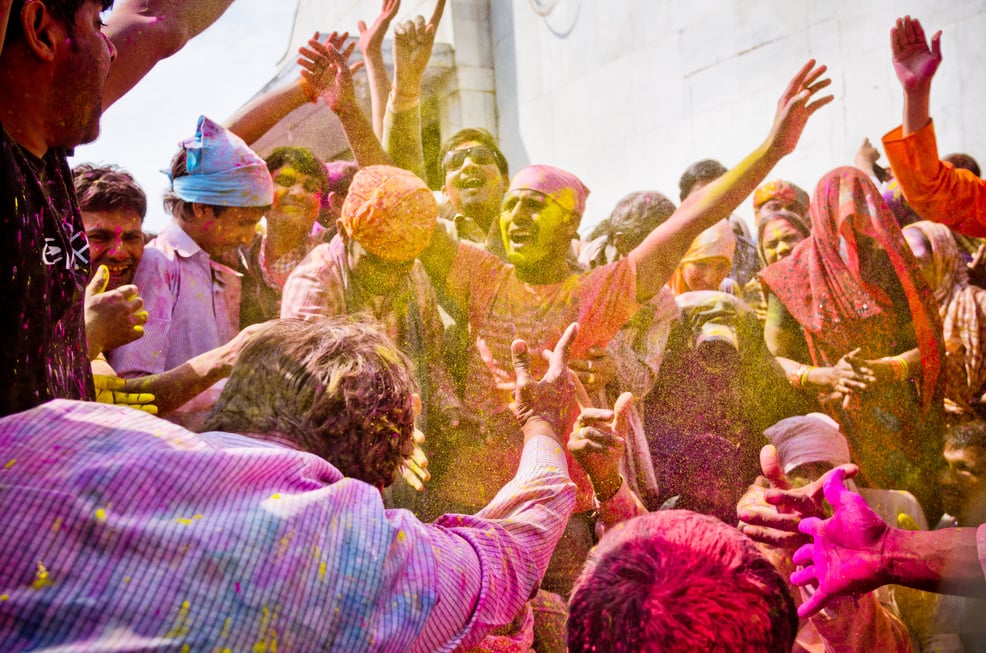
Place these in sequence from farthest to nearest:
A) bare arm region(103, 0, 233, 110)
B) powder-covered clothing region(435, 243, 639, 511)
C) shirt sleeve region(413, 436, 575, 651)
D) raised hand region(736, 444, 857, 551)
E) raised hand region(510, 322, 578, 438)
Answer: powder-covered clothing region(435, 243, 639, 511), bare arm region(103, 0, 233, 110), raised hand region(510, 322, 578, 438), raised hand region(736, 444, 857, 551), shirt sleeve region(413, 436, 575, 651)

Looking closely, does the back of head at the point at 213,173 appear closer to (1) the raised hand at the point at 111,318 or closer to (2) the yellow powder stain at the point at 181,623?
(1) the raised hand at the point at 111,318

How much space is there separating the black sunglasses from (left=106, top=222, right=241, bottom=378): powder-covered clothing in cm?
90

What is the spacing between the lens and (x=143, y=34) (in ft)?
6.77

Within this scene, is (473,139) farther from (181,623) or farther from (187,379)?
(181,623)

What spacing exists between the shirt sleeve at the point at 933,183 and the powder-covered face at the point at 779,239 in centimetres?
37

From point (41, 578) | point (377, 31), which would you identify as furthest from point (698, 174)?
point (41, 578)

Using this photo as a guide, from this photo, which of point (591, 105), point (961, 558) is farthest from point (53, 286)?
point (591, 105)

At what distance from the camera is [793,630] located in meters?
1.13

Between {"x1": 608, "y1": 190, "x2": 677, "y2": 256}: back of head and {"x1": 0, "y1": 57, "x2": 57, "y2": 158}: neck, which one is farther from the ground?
{"x1": 0, "y1": 57, "x2": 57, "y2": 158}: neck

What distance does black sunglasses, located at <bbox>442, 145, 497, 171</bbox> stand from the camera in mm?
3016

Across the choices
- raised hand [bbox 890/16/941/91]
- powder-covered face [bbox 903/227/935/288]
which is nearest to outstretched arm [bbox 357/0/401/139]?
raised hand [bbox 890/16/941/91]

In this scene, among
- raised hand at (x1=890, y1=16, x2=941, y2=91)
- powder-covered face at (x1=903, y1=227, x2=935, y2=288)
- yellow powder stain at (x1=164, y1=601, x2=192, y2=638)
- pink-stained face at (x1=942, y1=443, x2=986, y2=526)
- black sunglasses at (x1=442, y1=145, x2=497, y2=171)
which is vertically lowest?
pink-stained face at (x1=942, y1=443, x2=986, y2=526)

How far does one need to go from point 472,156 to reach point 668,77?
2.59 feet

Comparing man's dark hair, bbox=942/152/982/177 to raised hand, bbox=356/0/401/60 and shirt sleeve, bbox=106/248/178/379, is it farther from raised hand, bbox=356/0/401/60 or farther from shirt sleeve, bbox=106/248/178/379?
shirt sleeve, bbox=106/248/178/379
